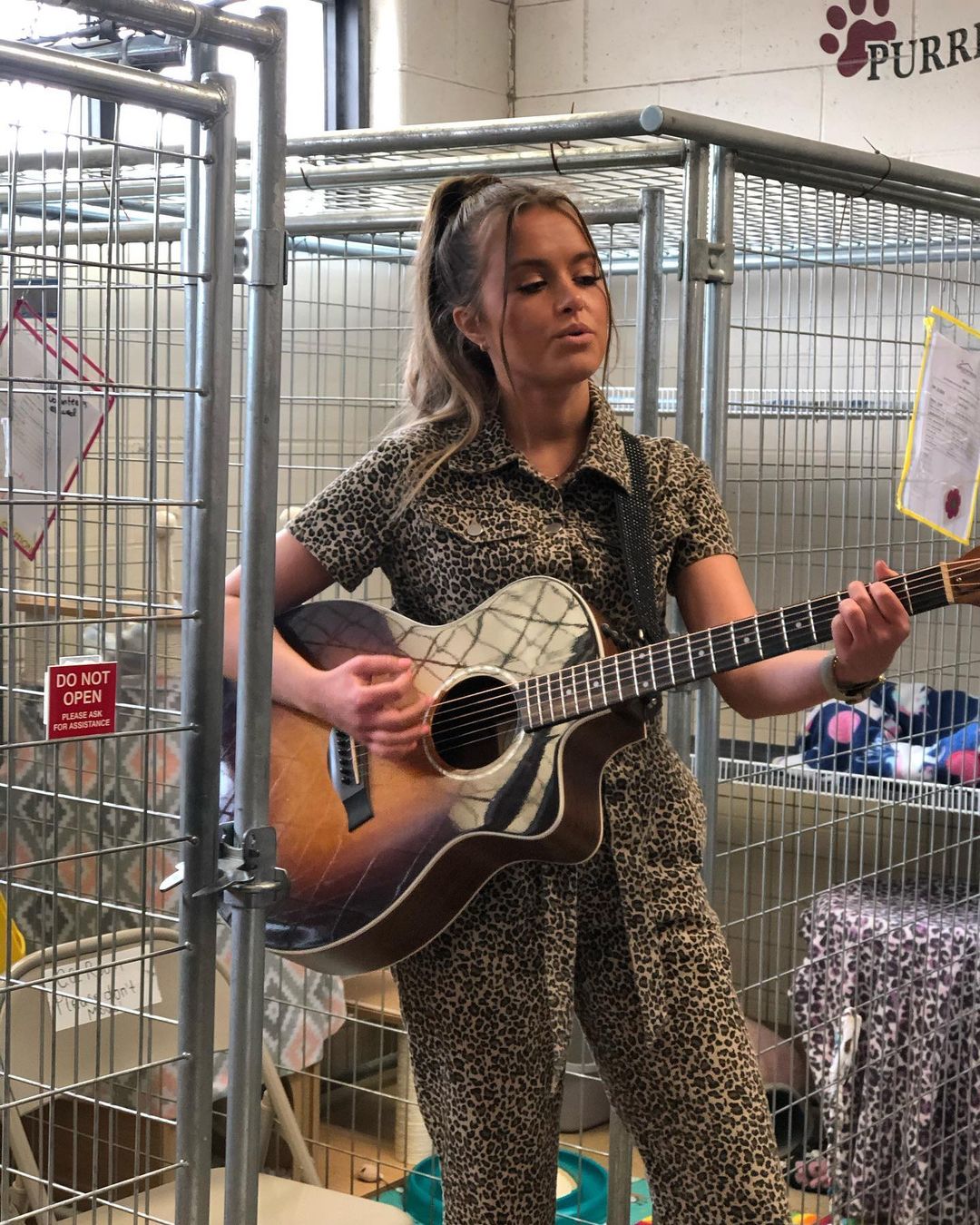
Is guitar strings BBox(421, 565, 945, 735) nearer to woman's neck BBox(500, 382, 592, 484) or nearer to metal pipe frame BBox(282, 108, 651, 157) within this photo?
woman's neck BBox(500, 382, 592, 484)

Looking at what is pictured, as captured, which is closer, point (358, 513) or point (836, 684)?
point (836, 684)

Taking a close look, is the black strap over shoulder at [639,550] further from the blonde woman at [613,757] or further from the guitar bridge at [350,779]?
the guitar bridge at [350,779]

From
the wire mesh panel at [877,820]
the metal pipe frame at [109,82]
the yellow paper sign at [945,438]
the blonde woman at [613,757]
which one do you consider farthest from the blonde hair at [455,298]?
the yellow paper sign at [945,438]

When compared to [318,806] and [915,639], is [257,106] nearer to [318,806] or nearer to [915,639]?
[318,806]

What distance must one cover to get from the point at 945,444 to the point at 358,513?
1061 millimetres

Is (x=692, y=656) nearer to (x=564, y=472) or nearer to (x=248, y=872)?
(x=564, y=472)

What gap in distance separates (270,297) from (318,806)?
57 cm

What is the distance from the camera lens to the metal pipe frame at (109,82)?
113 cm

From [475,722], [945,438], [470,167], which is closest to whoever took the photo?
[475,722]

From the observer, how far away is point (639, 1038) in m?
1.50

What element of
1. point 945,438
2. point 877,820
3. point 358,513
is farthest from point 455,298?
point 877,820

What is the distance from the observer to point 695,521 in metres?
1.60

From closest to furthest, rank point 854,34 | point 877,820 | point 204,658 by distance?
1. point 204,658
2. point 877,820
3. point 854,34

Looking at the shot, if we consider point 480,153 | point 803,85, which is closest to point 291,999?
point 480,153
